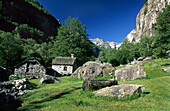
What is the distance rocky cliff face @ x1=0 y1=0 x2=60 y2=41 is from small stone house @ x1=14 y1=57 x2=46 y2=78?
51.8m

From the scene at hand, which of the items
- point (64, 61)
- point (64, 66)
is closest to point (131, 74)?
point (64, 66)

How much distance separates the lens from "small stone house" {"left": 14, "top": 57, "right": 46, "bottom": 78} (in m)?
26.7

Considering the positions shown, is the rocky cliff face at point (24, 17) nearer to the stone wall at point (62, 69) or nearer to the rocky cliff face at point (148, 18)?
the stone wall at point (62, 69)

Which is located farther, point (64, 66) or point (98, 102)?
point (64, 66)

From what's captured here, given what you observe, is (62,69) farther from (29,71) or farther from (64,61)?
(29,71)

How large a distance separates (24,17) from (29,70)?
7783 cm

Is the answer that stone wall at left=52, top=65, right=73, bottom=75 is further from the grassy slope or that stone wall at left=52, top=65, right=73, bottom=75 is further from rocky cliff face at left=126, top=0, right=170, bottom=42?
rocky cliff face at left=126, top=0, right=170, bottom=42

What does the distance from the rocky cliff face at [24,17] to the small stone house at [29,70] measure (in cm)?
5183

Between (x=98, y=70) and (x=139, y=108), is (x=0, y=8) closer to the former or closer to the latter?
(x=98, y=70)

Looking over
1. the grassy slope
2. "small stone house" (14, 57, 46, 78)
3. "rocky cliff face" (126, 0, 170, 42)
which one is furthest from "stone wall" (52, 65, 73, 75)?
"rocky cliff face" (126, 0, 170, 42)

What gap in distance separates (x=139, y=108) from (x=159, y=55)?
66.4ft

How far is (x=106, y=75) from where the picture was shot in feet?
60.4

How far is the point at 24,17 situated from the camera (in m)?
82.8

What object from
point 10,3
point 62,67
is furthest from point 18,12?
point 62,67
